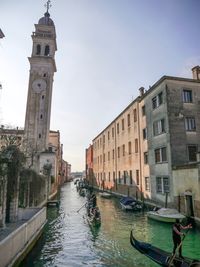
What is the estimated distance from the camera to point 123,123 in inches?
1404

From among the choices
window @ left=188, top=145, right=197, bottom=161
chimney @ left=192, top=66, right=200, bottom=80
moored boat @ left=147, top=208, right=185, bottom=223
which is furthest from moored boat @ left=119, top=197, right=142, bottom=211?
chimney @ left=192, top=66, right=200, bottom=80

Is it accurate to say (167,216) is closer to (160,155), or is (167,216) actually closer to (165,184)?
(165,184)

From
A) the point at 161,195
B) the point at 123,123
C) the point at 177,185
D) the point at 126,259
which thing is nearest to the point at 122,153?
the point at 123,123

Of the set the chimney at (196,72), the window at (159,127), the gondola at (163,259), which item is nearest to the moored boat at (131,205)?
the window at (159,127)

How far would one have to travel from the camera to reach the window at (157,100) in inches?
933

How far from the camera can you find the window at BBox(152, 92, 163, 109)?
77.7ft

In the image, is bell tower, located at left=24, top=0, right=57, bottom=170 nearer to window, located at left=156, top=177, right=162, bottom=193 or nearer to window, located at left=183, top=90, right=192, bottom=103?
window, located at left=156, top=177, right=162, bottom=193

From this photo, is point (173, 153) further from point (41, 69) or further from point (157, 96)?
point (41, 69)

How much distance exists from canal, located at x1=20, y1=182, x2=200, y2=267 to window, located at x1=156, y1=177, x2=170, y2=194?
428cm

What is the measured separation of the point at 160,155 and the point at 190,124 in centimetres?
428

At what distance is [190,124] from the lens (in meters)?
22.5

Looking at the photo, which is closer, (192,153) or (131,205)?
(192,153)

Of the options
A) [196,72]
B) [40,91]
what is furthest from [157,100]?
[40,91]

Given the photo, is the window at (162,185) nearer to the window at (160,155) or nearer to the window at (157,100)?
the window at (160,155)
